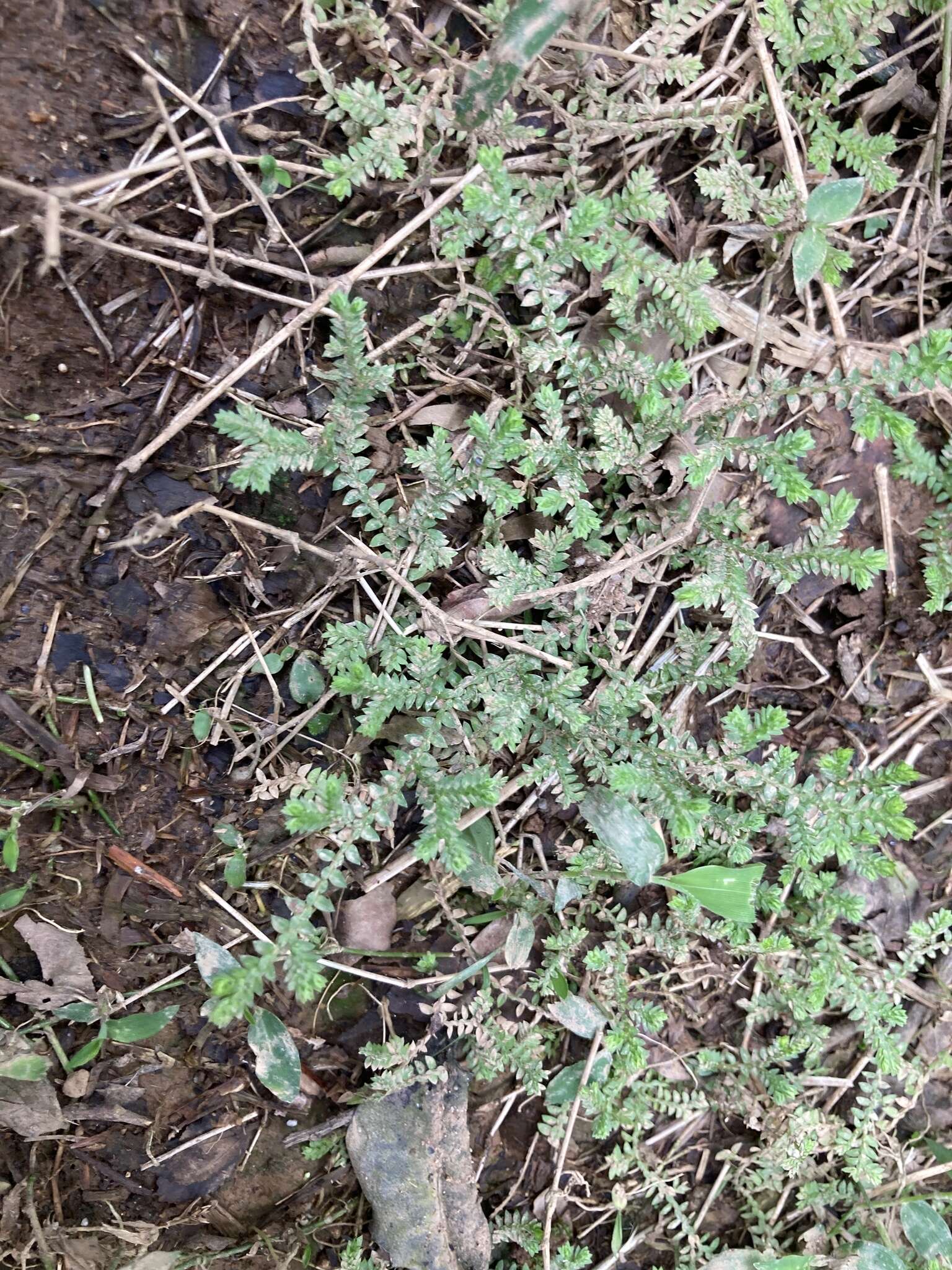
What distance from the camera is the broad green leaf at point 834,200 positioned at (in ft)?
8.78

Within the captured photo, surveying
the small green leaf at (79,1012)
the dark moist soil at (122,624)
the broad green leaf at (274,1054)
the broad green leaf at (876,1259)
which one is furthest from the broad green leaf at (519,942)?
the broad green leaf at (876,1259)

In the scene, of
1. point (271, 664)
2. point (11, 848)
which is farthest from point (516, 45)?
point (11, 848)

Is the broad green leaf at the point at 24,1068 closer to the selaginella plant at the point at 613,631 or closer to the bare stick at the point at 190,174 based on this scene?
the selaginella plant at the point at 613,631

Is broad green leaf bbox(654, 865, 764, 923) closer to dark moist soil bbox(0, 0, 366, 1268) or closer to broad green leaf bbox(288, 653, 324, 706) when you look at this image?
dark moist soil bbox(0, 0, 366, 1268)

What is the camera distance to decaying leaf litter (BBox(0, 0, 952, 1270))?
2379 mm

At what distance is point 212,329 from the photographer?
2.46 metres

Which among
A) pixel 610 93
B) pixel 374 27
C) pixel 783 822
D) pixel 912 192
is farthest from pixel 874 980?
pixel 374 27

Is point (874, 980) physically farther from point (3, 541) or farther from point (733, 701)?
point (3, 541)

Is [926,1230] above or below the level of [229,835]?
below

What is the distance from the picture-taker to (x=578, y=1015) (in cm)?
280

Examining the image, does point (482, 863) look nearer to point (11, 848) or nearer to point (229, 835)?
point (229, 835)

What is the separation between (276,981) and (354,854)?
0.69 m

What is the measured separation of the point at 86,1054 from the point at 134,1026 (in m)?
0.17

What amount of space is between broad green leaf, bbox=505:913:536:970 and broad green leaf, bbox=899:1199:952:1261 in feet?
5.99
